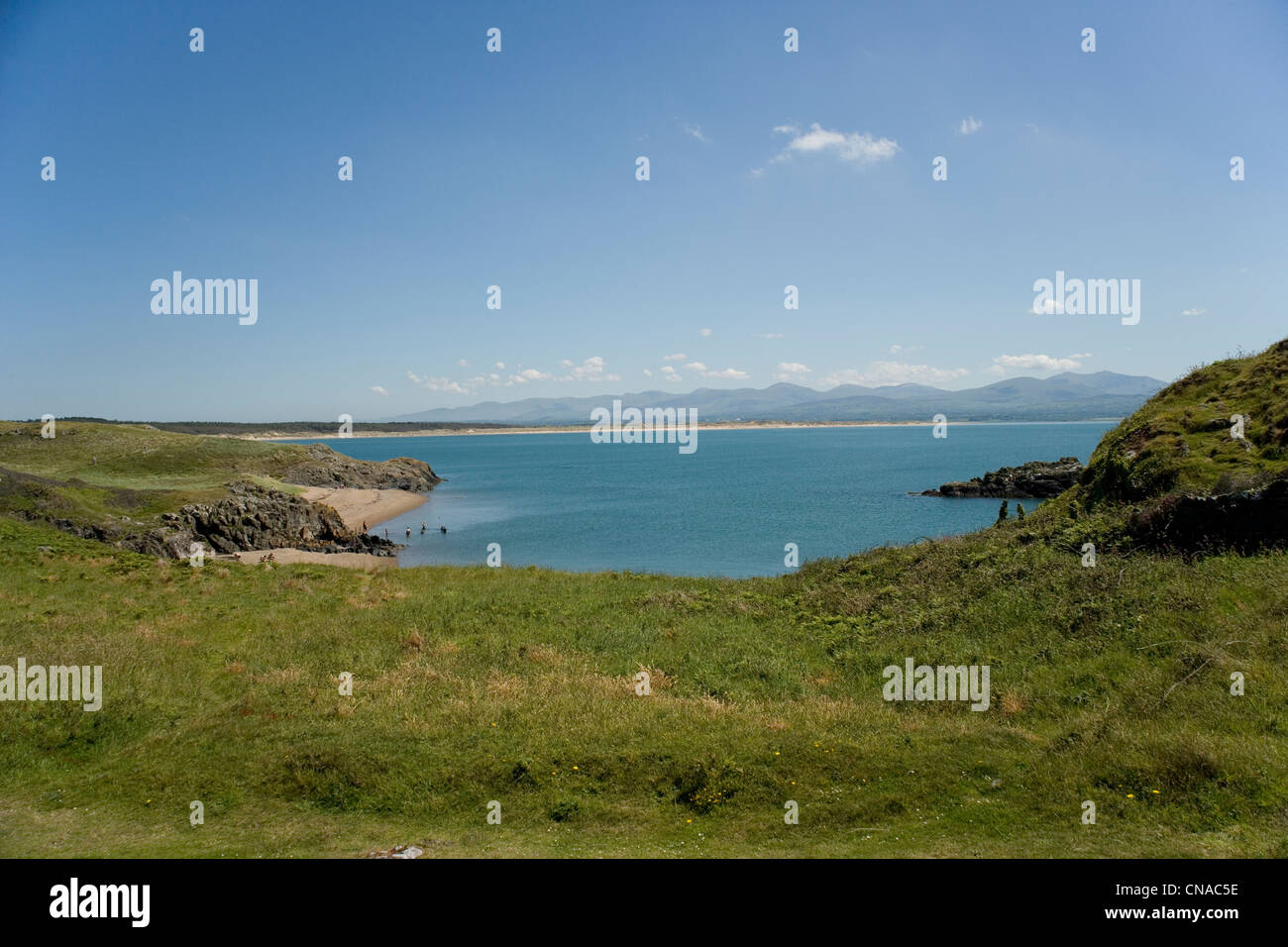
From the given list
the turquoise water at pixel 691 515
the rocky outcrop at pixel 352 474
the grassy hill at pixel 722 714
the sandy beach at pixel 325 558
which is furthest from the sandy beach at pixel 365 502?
the grassy hill at pixel 722 714

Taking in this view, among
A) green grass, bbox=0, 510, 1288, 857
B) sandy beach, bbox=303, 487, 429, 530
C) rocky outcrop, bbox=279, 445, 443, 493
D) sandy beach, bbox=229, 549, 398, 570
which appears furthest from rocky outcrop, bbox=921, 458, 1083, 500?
rocky outcrop, bbox=279, 445, 443, 493

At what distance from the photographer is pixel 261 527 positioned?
65.8 m

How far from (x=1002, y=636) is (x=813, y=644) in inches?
225

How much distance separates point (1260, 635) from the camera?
16.2 meters

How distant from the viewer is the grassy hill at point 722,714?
38.5ft

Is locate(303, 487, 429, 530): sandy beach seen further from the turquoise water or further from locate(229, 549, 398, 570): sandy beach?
locate(229, 549, 398, 570): sandy beach

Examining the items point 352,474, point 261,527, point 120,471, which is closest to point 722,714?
point 261,527

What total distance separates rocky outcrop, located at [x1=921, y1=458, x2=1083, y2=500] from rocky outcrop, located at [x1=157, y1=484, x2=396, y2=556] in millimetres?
70815

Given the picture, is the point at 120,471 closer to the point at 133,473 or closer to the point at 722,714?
the point at 133,473

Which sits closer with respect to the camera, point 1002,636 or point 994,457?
point 1002,636

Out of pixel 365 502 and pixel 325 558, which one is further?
pixel 365 502

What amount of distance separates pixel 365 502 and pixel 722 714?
9518 centimetres
